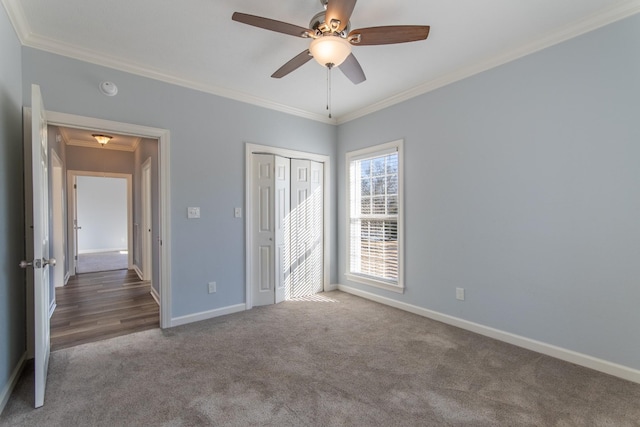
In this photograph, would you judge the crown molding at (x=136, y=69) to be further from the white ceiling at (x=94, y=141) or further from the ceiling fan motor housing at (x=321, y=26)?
the white ceiling at (x=94, y=141)

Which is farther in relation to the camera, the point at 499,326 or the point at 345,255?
the point at 345,255

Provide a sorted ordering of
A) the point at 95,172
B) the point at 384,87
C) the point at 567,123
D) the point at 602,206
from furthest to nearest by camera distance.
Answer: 1. the point at 95,172
2. the point at 384,87
3. the point at 567,123
4. the point at 602,206

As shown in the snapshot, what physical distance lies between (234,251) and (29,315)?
6.01ft

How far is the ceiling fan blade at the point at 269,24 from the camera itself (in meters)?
1.78

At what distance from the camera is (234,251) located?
3594 millimetres

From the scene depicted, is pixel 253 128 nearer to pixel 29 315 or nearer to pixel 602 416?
pixel 29 315

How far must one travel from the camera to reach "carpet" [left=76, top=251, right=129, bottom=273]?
20.8 feet

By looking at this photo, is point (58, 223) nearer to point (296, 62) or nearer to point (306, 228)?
point (306, 228)

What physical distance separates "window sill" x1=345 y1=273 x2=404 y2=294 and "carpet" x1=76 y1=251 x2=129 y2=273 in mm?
5239

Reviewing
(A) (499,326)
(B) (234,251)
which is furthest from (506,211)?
(B) (234,251)

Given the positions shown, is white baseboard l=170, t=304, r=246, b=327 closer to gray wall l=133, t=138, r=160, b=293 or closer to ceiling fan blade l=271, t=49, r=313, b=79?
gray wall l=133, t=138, r=160, b=293

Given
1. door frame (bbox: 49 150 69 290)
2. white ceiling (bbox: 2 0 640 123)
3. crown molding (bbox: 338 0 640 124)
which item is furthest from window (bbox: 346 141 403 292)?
door frame (bbox: 49 150 69 290)

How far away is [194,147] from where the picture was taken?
3.29 meters

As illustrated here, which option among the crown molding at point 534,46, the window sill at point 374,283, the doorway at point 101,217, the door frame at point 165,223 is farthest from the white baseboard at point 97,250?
the crown molding at point 534,46
